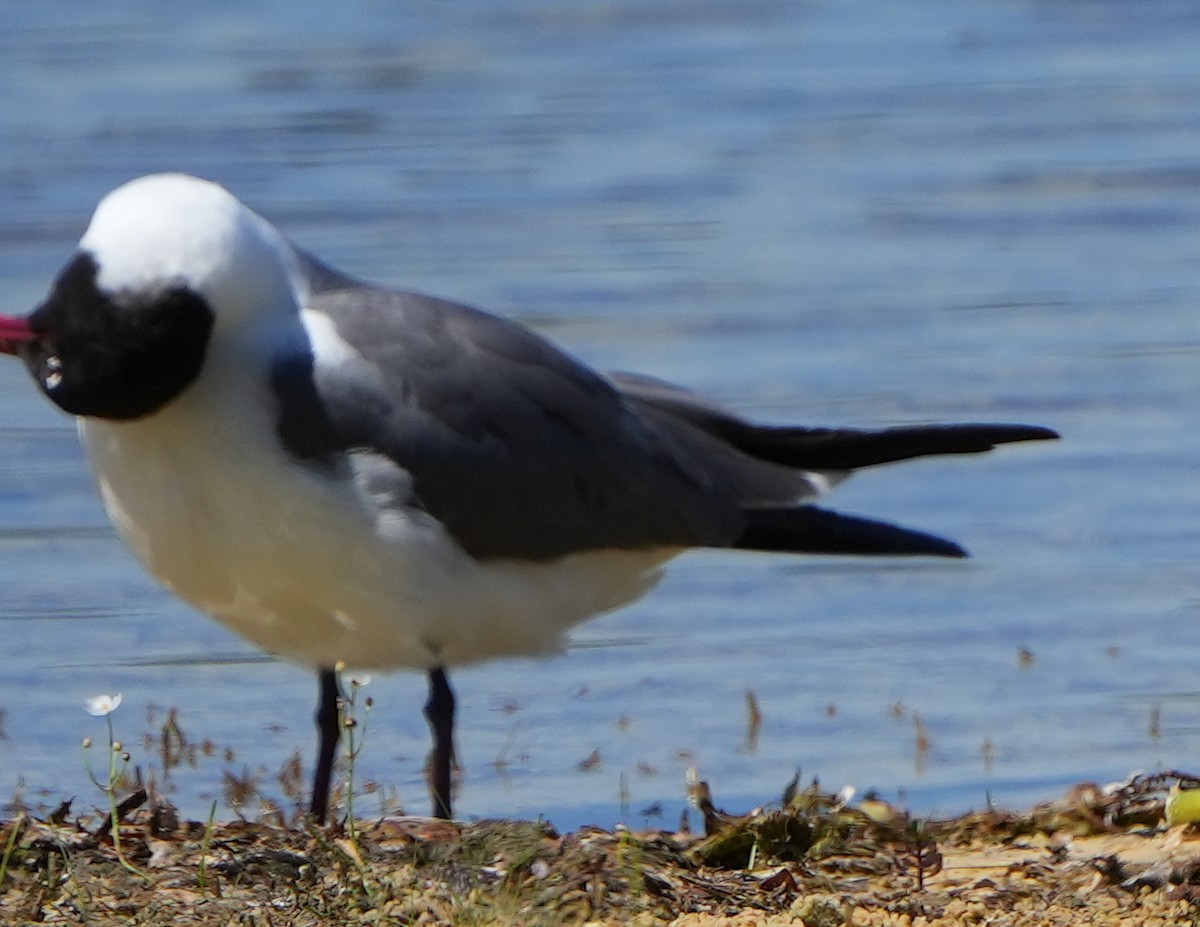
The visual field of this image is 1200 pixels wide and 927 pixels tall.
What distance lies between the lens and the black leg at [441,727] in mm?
5680

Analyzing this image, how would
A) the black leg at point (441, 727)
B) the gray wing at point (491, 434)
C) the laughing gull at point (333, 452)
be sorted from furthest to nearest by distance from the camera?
the black leg at point (441, 727)
the gray wing at point (491, 434)
the laughing gull at point (333, 452)

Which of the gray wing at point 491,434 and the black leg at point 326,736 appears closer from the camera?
the gray wing at point 491,434

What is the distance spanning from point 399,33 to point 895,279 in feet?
18.2

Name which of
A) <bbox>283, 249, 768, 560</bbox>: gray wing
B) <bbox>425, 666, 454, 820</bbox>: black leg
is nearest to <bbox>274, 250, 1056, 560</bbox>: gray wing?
<bbox>283, 249, 768, 560</bbox>: gray wing

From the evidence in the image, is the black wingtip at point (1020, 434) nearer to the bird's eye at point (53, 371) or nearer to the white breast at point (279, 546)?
the white breast at point (279, 546)

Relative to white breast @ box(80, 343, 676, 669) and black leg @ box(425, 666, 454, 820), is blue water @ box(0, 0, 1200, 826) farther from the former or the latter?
white breast @ box(80, 343, 676, 669)

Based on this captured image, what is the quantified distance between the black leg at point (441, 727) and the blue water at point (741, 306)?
466 mm

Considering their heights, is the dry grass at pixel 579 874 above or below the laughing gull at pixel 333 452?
below

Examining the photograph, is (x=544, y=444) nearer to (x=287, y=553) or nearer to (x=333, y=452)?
(x=333, y=452)

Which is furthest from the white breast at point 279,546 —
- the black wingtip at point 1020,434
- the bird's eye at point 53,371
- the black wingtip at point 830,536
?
the black wingtip at point 1020,434

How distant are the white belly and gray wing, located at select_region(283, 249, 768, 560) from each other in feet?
0.23

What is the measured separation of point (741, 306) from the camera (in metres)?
10.2

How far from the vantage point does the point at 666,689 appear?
712 cm

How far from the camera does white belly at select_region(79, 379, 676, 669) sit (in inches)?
204
